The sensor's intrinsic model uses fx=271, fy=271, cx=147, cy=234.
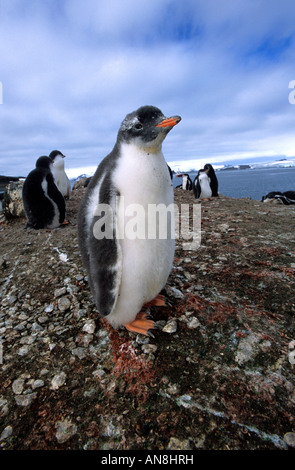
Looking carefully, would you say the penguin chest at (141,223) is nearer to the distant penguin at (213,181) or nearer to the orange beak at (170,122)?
the orange beak at (170,122)

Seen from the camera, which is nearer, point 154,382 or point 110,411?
point 110,411

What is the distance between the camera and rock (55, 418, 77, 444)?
1440 mm

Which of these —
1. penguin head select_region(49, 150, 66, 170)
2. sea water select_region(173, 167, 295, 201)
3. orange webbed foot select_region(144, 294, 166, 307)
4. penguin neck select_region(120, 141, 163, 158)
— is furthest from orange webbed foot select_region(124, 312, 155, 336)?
sea water select_region(173, 167, 295, 201)

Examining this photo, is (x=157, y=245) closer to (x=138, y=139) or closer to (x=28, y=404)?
(x=138, y=139)

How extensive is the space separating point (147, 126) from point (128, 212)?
62cm

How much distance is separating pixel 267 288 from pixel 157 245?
130 centimetres

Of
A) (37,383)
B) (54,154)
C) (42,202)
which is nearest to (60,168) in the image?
(54,154)

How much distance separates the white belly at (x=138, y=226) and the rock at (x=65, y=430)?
0.75m

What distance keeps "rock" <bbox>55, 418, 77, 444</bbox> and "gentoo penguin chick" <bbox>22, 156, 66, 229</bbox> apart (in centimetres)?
438

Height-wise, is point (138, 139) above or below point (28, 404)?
above

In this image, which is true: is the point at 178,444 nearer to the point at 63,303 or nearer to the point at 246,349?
the point at 246,349

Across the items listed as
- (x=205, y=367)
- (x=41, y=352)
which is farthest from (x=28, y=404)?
(x=205, y=367)

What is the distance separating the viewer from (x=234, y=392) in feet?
5.31

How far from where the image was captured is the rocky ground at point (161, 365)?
144 centimetres
